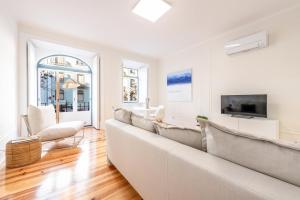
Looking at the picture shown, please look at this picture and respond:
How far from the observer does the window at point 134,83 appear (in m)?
5.48

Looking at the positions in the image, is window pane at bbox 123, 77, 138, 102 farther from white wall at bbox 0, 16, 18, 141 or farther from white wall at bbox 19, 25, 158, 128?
white wall at bbox 0, 16, 18, 141

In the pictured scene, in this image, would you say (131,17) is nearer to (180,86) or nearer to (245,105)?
(180,86)

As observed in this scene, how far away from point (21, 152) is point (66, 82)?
2.54m

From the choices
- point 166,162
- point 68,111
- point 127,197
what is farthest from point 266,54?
point 68,111

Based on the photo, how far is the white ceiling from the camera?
2303 mm

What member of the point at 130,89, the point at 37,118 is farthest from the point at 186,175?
the point at 130,89

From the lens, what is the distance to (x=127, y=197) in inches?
53.4

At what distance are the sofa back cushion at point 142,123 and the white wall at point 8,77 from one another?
6.66 feet

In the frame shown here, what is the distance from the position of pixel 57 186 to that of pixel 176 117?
380 cm

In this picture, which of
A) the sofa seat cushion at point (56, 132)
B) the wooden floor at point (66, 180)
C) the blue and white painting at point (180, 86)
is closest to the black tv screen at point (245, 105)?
the blue and white painting at point (180, 86)

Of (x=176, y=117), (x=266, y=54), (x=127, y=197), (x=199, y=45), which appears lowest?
(x=127, y=197)

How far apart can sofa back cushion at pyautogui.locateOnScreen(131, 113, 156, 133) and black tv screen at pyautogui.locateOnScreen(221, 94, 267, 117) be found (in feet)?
8.28

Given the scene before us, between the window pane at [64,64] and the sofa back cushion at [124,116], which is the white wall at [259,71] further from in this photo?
the window pane at [64,64]

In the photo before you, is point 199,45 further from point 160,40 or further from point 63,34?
point 63,34
